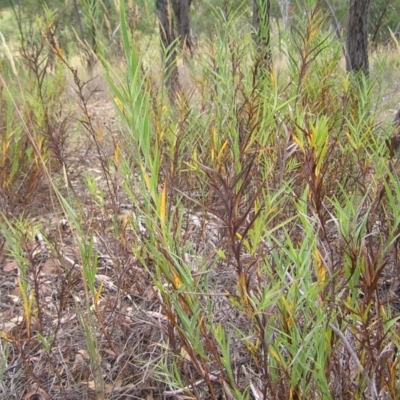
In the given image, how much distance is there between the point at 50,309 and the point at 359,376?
1158 millimetres

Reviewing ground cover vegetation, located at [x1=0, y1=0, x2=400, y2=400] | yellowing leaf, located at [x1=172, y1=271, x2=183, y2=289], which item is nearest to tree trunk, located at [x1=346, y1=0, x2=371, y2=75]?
ground cover vegetation, located at [x1=0, y1=0, x2=400, y2=400]

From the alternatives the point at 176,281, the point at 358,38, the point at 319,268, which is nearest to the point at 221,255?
the point at 176,281

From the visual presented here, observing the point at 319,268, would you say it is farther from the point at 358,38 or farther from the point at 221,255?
the point at 358,38

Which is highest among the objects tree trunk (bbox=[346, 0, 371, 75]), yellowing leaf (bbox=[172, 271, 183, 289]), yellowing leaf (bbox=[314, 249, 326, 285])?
yellowing leaf (bbox=[172, 271, 183, 289])

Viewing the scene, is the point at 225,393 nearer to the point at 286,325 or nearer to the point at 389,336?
the point at 286,325

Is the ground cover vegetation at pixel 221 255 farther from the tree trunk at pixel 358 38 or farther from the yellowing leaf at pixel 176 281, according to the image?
the tree trunk at pixel 358 38

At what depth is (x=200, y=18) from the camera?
16.9m

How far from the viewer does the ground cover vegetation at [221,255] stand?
95cm

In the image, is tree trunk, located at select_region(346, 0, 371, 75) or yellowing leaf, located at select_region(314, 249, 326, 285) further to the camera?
tree trunk, located at select_region(346, 0, 371, 75)

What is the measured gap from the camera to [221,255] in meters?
0.93

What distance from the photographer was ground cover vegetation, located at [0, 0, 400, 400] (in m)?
0.95

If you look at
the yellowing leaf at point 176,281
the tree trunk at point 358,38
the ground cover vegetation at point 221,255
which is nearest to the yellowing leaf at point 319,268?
the ground cover vegetation at point 221,255

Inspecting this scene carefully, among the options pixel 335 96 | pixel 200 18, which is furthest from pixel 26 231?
pixel 200 18

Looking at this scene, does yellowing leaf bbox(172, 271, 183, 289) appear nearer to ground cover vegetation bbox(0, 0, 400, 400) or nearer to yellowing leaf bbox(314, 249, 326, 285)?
ground cover vegetation bbox(0, 0, 400, 400)
